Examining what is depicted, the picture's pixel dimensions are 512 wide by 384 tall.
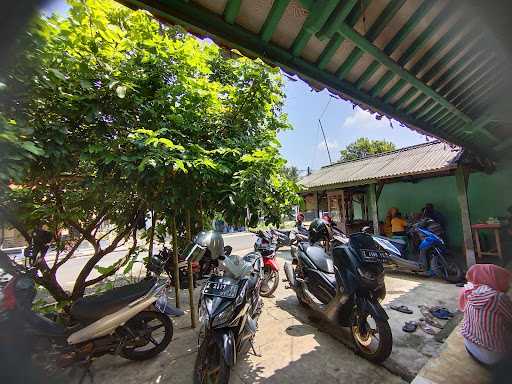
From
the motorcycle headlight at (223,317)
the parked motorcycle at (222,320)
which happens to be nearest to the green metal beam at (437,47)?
the parked motorcycle at (222,320)

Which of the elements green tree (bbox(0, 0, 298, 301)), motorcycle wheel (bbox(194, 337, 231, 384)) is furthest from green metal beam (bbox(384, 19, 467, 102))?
motorcycle wheel (bbox(194, 337, 231, 384))

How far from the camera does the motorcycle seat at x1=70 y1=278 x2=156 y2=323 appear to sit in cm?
242

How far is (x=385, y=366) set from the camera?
8.16ft

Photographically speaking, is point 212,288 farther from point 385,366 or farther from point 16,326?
point 385,366

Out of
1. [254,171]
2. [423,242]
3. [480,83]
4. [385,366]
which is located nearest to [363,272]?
[385,366]

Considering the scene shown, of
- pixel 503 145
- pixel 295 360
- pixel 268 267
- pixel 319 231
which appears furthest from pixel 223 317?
pixel 503 145

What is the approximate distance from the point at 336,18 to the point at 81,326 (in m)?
3.51

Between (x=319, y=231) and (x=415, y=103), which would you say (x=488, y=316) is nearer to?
(x=415, y=103)

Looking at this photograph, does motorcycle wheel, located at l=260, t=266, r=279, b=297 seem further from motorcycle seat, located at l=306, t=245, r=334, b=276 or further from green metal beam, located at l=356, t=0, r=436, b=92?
green metal beam, located at l=356, t=0, r=436, b=92

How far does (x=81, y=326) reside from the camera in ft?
8.01

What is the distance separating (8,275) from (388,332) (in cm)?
447

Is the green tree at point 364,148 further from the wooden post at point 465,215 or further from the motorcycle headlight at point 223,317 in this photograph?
the motorcycle headlight at point 223,317

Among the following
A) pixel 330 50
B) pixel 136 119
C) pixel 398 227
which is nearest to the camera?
pixel 330 50

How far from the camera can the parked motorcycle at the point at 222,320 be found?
7.04 feet
